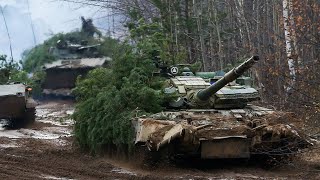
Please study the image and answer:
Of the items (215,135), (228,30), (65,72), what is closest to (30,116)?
(228,30)

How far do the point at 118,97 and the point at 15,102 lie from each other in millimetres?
6152

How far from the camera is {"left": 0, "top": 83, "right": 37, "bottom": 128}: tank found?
16.4 metres

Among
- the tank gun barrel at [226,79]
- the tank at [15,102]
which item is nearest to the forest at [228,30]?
the tank at [15,102]

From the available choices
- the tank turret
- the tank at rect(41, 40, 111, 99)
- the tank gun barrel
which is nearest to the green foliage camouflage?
the tank turret

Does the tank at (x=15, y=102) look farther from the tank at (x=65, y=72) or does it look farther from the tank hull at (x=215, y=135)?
the tank at (x=65, y=72)

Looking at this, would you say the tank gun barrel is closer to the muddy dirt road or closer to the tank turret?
the tank turret

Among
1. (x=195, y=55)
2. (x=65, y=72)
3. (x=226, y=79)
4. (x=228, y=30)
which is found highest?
(x=228, y=30)

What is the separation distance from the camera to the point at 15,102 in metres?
16.5

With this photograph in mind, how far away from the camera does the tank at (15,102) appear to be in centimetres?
1638

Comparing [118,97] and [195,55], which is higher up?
[195,55]

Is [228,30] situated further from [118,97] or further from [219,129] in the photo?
[219,129]

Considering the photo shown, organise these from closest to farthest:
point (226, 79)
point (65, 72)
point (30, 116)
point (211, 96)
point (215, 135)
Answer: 1. point (215, 135)
2. point (226, 79)
3. point (211, 96)
4. point (30, 116)
5. point (65, 72)

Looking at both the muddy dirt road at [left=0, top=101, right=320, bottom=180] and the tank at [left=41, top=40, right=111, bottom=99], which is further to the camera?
the tank at [left=41, top=40, right=111, bottom=99]

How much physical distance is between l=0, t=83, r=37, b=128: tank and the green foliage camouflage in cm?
416
